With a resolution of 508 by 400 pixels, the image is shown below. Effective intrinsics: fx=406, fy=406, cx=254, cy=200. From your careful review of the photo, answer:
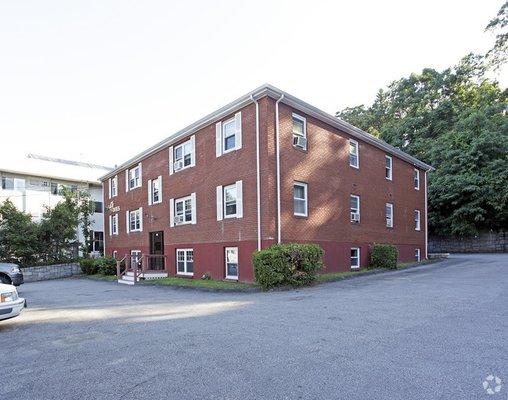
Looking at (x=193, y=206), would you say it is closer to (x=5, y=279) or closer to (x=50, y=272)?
(x=5, y=279)

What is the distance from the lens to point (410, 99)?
142ft

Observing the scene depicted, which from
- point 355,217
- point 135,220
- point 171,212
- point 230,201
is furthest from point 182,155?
point 355,217

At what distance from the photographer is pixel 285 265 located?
13.5 meters

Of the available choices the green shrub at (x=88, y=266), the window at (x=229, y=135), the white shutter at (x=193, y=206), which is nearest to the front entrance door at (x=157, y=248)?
the white shutter at (x=193, y=206)

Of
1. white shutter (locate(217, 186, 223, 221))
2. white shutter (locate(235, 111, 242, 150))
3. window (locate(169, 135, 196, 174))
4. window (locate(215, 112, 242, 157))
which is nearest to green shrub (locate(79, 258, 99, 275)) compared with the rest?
window (locate(169, 135, 196, 174))

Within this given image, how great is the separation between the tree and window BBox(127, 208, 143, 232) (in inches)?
256

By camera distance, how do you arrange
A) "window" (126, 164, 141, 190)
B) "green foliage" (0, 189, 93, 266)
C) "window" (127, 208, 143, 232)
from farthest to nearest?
"green foliage" (0, 189, 93, 266), "window" (126, 164, 141, 190), "window" (127, 208, 143, 232)

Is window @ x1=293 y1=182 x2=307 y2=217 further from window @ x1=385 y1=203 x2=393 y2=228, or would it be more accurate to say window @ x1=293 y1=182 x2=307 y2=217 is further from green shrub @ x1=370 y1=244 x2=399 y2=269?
window @ x1=385 y1=203 x2=393 y2=228

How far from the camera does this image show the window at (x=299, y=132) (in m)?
16.8

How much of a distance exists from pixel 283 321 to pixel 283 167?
8.59m

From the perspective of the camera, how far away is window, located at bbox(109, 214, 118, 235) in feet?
93.7

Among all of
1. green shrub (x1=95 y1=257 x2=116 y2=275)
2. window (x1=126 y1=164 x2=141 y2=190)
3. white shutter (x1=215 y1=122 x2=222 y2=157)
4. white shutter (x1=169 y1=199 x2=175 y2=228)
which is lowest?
green shrub (x1=95 y1=257 x2=116 y2=275)

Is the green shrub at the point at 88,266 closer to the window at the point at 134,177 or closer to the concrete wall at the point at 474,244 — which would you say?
the window at the point at 134,177

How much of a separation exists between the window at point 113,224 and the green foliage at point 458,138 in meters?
25.1
